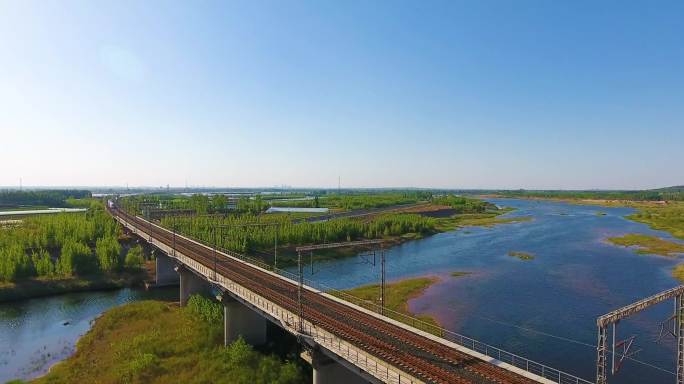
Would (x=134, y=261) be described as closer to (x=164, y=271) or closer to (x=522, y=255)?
(x=164, y=271)

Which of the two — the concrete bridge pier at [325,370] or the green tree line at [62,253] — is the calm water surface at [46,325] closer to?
the green tree line at [62,253]

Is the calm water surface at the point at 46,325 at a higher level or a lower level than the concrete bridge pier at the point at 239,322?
lower

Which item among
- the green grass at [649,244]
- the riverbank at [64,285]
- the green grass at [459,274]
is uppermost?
the green grass at [649,244]

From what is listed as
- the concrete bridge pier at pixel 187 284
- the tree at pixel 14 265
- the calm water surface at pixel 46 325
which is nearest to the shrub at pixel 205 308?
the concrete bridge pier at pixel 187 284

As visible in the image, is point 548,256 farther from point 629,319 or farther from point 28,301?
point 28,301

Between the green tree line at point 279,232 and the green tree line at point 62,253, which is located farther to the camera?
the green tree line at point 279,232

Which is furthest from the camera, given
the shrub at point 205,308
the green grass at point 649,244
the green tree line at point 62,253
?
the green grass at point 649,244

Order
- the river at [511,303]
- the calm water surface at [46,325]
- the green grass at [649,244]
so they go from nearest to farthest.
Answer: the calm water surface at [46,325] → the river at [511,303] → the green grass at [649,244]
